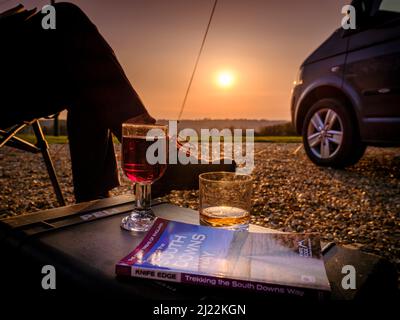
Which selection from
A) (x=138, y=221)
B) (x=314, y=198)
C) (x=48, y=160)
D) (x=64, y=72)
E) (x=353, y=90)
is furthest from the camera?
(x=353, y=90)

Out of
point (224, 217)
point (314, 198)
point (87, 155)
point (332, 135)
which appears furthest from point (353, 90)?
point (224, 217)

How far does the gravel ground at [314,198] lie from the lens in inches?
80.9

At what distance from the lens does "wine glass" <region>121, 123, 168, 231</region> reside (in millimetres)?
1047

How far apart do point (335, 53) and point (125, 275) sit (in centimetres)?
365

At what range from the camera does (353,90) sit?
3.51m

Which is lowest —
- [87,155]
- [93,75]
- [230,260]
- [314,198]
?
[314,198]

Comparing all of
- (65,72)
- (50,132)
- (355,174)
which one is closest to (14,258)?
(65,72)

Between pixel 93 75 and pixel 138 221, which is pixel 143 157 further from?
pixel 93 75

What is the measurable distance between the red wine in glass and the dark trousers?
1.41 ft

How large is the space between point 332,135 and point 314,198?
1.31 metres

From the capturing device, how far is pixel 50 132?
11.0 m

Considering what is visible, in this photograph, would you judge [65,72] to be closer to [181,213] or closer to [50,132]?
[181,213]

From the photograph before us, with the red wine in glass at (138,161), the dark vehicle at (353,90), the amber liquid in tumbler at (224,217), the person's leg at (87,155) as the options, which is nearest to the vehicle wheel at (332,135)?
the dark vehicle at (353,90)

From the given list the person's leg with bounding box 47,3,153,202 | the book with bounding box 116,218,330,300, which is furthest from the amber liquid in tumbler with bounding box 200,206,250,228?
the person's leg with bounding box 47,3,153,202
